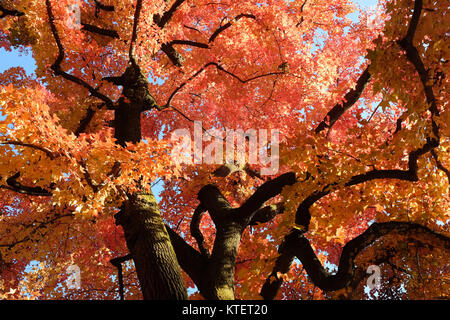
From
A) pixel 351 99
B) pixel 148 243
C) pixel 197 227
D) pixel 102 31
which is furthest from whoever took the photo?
pixel 102 31

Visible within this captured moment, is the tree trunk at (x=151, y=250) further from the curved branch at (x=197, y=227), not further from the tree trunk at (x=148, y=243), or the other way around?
the curved branch at (x=197, y=227)

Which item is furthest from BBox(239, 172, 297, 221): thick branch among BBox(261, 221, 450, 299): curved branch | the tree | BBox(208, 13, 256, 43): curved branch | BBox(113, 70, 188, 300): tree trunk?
BBox(208, 13, 256, 43): curved branch

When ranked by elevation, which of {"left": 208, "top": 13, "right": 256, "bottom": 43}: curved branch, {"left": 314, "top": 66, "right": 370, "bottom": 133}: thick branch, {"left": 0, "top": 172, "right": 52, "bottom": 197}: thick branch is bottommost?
{"left": 0, "top": 172, "right": 52, "bottom": 197}: thick branch

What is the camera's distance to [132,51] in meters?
6.68

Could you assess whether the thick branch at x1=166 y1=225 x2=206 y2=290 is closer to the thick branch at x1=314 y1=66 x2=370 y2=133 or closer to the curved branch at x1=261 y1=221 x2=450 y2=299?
the curved branch at x1=261 y1=221 x2=450 y2=299

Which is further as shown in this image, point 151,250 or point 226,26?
point 226,26

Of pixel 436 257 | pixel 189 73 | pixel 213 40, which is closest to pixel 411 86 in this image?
pixel 436 257

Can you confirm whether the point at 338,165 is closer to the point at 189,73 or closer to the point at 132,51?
the point at 132,51

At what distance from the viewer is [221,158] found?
9469 millimetres

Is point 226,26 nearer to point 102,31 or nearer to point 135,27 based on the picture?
point 102,31

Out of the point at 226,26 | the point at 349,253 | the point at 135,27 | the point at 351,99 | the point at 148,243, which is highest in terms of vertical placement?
the point at 226,26

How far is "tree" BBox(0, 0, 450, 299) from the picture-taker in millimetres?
4043

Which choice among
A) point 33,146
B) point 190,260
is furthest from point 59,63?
point 190,260
